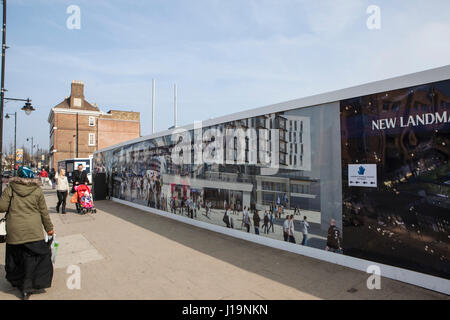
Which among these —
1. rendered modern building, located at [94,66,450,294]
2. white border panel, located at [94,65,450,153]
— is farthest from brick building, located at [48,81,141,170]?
white border panel, located at [94,65,450,153]

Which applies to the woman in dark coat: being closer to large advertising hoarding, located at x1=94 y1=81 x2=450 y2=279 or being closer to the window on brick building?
large advertising hoarding, located at x1=94 y1=81 x2=450 y2=279

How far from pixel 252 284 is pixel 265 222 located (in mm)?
2033

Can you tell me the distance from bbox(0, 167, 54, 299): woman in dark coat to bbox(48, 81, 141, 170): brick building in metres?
45.0

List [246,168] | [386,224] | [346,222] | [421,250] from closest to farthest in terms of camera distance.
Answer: [421,250] < [386,224] < [346,222] < [246,168]

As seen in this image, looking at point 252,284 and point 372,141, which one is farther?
point 372,141

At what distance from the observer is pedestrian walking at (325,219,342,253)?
4.71 m

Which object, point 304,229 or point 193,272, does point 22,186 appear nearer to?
point 193,272

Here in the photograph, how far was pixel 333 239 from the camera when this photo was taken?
15.7 ft

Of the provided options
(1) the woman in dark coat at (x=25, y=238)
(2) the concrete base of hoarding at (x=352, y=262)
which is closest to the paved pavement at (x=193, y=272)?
(2) the concrete base of hoarding at (x=352, y=262)

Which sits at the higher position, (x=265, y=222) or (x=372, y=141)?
(x=372, y=141)

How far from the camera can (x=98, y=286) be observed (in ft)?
12.9
